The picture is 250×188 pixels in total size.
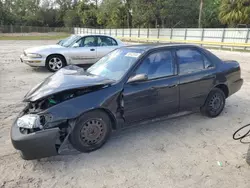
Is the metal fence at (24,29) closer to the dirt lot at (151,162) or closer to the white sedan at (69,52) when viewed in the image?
the white sedan at (69,52)

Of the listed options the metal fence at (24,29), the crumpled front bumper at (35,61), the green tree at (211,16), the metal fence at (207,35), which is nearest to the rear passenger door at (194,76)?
the crumpled front bumper at (35,61)

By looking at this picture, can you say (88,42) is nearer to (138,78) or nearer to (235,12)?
(138,78)

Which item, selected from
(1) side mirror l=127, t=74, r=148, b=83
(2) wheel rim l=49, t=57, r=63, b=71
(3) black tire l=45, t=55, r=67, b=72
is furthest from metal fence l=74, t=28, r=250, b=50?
(1) side mirror l=127, t=74, r=148, b=83

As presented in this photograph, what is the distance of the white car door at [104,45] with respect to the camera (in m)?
9.55

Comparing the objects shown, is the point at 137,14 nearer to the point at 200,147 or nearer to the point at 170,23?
the point at 170,23

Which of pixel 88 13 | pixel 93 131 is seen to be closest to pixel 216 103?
pixel 93 131

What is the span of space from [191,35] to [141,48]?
22662 millimetres

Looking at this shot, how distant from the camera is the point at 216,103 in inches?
182

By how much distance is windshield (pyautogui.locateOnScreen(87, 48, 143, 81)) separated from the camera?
3.70 meters

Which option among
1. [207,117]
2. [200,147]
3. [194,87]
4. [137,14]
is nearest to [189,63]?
[194,87]

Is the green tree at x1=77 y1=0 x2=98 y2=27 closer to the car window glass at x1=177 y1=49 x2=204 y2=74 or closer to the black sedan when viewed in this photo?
the car window glass at x1=177 y1=49 x2=204 y2=74

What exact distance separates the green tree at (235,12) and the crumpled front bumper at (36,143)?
31445 millimetres

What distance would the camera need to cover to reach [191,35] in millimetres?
24750

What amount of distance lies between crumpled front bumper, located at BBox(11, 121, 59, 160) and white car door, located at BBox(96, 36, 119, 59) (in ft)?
22.9
